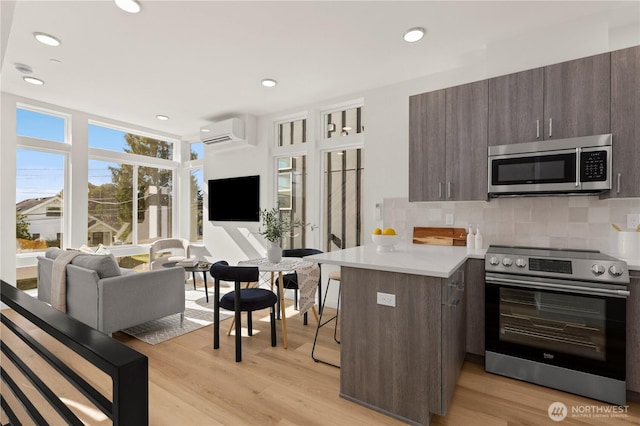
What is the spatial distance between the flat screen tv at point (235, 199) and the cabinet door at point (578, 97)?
12.2 ft

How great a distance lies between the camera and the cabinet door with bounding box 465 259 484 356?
8.34 ft

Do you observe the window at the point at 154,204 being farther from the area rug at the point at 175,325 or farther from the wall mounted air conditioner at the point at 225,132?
the area rug at the point at 175,325

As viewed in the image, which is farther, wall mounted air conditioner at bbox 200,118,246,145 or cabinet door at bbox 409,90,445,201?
wall mounted air conditioner at bbox 200,118,246,145

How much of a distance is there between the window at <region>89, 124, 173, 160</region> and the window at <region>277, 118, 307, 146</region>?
2624 millimetres

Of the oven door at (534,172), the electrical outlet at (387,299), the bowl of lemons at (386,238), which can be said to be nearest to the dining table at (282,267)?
the bowl of lemons at (386,238)

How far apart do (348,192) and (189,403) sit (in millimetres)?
2927

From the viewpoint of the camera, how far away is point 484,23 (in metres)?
2.58

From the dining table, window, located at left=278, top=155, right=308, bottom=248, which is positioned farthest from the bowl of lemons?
window, located at left=278, top=155, right=308, bottom=248

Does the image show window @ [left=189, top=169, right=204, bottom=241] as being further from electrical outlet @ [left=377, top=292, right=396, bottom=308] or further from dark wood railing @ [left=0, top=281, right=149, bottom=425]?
dark wood railing @ [left=0, top=281, right=149, bottom=425]

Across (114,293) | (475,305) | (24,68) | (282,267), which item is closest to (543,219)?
(475,305)

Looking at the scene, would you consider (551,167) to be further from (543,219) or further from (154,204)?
(154,204)

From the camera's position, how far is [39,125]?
4430 mm

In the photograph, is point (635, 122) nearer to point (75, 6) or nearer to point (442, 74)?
point (442, 74)

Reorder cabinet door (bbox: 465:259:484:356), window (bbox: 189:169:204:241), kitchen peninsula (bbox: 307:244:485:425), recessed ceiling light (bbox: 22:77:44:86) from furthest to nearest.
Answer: window (bbox: 189:169:204:241) → recessed ceiling light (bbox: 22:77:44:86) → cabinet door (bbox: 465:259:484:356) → kitchen peninsula (bbox: 307:244:485:425)
